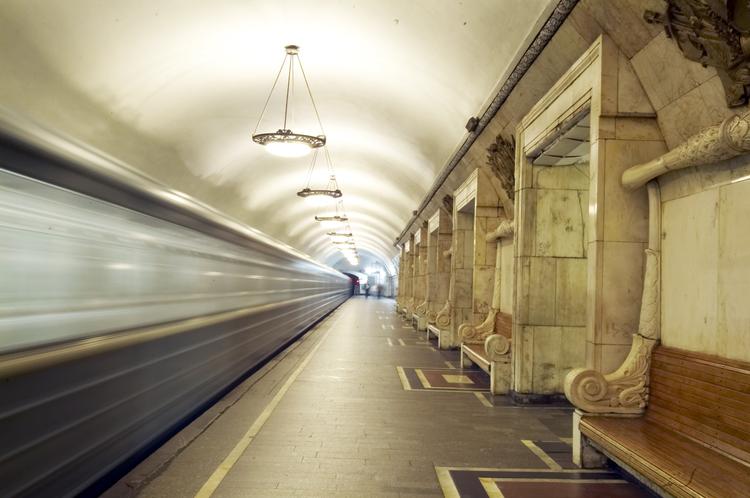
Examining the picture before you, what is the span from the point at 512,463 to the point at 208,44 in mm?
7190

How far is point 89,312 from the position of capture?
290 cm

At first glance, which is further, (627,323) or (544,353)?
(544,353)

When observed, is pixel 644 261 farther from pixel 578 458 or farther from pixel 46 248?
pixel 46 248

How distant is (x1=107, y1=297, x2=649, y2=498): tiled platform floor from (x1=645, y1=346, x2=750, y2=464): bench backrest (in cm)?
60

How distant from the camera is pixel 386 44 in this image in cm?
866

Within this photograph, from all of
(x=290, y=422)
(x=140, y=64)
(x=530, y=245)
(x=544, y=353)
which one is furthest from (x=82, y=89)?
(x=544, y=353)

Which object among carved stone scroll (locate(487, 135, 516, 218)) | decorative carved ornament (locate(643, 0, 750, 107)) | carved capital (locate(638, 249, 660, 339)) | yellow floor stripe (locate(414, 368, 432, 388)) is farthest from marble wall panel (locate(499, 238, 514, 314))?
decorative carved ornament (locate(643, 0, 750, 107))

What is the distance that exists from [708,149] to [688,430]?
6.25ft

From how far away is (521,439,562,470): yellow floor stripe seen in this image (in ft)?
15.2

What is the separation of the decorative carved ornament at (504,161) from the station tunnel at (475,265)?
2.1 inches

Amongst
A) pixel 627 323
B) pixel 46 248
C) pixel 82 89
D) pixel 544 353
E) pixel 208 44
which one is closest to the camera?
pixel 46 248

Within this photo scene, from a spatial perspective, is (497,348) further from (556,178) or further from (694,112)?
(694,112)

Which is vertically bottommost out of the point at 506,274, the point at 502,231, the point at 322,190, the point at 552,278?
the point at 552,278

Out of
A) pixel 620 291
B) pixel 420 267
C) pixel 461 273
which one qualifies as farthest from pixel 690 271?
pixel 420 267
